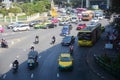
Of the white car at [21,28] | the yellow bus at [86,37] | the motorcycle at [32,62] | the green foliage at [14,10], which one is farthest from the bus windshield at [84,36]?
the green foliage at [14,10]

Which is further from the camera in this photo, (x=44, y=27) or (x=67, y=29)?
(x=44, y=27)

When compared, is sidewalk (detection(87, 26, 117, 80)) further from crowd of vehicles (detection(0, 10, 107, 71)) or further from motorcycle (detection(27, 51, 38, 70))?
motorcycle (detection(27, 51, 38, 70))

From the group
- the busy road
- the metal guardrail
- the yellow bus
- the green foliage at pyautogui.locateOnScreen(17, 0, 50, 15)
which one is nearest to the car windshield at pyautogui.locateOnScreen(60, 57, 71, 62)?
the busy road

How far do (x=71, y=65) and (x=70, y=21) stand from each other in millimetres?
52904

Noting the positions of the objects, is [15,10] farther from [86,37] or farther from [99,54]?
[99,54]

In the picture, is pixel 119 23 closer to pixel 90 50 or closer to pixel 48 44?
pixel 90 50

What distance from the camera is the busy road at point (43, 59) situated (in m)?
43.0

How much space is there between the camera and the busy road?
43.0m

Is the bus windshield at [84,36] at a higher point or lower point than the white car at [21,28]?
higher

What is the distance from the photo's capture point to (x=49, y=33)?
256ft

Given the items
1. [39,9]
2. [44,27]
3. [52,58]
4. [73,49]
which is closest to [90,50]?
[73,49]

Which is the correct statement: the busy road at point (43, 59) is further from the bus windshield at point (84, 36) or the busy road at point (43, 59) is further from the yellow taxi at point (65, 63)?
the bus windshield at point (84, 36)

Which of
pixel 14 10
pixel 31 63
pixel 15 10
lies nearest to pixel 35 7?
pixel 15 10

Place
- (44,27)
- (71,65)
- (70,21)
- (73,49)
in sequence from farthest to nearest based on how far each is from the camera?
1. (70,21)
2. (44,27)
3. (73,49)
4. (71,65)
